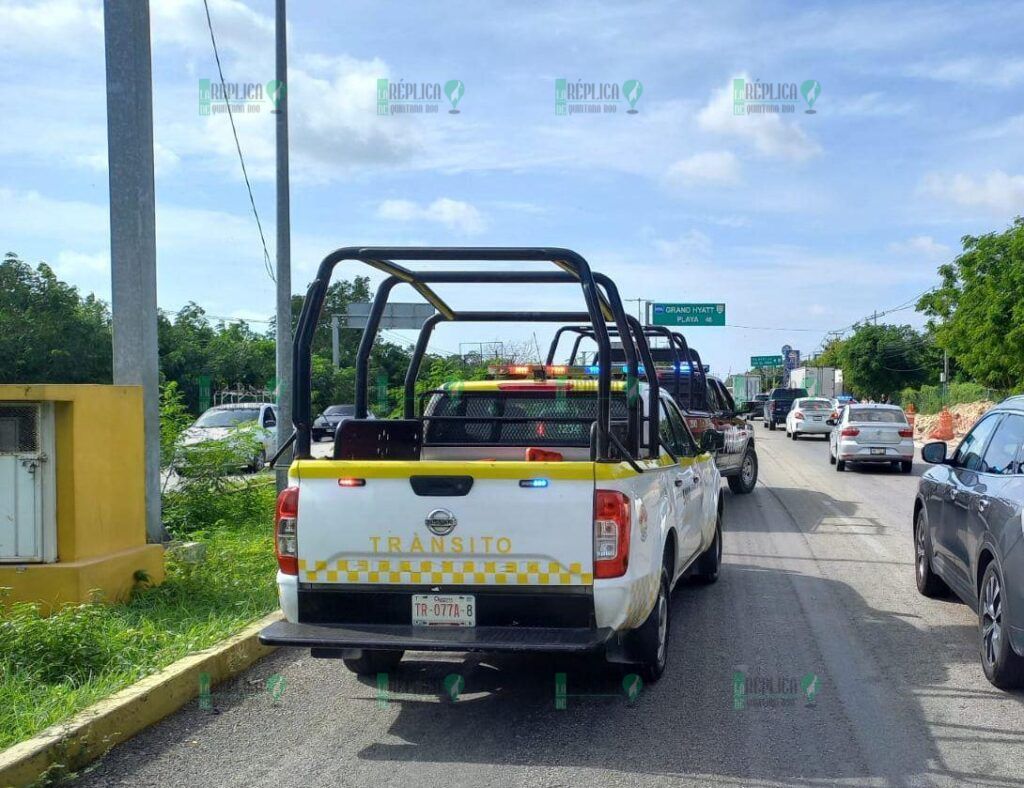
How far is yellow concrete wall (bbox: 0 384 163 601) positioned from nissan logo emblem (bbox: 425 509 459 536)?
302 cm

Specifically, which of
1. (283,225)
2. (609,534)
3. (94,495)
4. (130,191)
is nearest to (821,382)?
(283,225)

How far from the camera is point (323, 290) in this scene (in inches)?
228

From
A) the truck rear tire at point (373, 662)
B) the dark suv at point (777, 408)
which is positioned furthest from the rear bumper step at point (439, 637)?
the dark suv at point (777, 408)

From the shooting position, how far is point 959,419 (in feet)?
144

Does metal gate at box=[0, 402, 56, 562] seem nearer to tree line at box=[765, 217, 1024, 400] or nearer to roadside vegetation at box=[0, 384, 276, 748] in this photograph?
roadside vegetation at box=[0, 384, 276, 748]

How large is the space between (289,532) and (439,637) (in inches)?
38.8

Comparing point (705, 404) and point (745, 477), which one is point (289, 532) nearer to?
point (705, 404)

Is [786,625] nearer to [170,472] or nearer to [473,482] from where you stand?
[473,482]

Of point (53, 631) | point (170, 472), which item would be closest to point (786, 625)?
point (53, 631)

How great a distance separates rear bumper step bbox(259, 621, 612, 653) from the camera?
4.95 meters

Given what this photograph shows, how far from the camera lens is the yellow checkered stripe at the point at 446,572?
513 cm

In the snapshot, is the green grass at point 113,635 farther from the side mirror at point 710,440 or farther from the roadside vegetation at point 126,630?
the side mirror at point 710,440

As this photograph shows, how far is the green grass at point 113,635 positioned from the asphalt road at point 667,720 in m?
0.39

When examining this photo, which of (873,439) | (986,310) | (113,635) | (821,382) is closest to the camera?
(113,635)
